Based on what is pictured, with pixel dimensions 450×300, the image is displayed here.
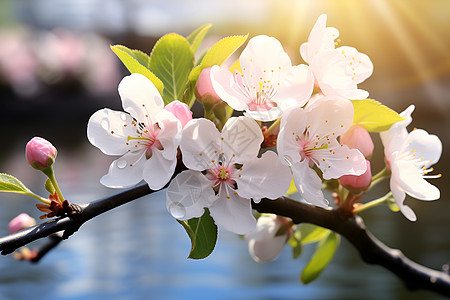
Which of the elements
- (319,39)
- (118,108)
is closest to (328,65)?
(319,39)

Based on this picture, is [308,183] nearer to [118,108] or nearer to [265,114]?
[265,114]

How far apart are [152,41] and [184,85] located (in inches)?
127

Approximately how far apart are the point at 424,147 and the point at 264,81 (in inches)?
5.6

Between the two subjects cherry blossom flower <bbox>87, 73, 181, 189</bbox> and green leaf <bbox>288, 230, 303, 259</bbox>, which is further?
green leaf <bbox>288, 230, 303, 259</bbox>

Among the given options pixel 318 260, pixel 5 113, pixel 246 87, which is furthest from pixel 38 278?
pixel 5 113

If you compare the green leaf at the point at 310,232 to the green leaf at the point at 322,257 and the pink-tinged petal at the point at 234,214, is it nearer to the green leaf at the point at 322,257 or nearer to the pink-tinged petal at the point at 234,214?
the green leaf at the point at 322,257

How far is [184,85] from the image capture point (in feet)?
1.14

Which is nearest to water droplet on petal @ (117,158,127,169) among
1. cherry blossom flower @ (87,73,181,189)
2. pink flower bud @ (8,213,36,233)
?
cherry blossom flower @ (87,73,181,189)

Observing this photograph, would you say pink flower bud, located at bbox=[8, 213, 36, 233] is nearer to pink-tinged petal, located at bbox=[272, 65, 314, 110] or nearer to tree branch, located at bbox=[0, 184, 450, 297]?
tree branch, located at bbox=[0, 184, 450, 297]

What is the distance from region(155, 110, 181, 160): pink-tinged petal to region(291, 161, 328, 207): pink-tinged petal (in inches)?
2.6

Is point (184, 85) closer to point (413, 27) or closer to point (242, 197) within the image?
point (242, 197)

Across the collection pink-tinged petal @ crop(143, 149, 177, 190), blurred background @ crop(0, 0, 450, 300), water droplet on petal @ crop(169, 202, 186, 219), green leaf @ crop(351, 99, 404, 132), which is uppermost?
green leaf @ crop(351, 99, 404, 132)

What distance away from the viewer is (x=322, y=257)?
0.45m

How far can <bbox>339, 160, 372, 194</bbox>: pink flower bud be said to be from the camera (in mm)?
354
